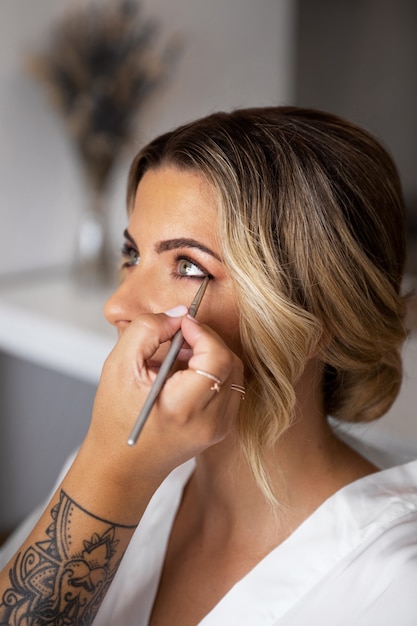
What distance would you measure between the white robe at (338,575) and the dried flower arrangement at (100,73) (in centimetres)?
131

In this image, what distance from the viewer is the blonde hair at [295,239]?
81 centimetres

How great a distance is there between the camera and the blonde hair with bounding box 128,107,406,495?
807mm

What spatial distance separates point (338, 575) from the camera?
0.80 metres

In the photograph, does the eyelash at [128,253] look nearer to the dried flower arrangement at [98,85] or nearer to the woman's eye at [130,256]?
the woman's eye at [130,256]

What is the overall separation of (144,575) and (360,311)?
44 cm

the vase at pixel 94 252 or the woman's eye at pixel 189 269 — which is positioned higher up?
the vase at pixel 94 252

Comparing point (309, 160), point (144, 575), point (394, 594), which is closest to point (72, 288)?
point (144, 575)

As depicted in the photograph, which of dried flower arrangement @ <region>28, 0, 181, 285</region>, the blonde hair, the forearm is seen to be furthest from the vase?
the forearm

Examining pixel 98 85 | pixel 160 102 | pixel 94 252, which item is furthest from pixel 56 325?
pixel 160 102

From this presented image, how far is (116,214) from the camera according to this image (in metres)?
2.19

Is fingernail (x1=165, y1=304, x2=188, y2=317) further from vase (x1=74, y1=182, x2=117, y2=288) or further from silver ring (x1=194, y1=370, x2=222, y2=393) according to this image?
vase (x1=74, y1=182, x2=117, y2=288)

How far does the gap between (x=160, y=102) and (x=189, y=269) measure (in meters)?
1.39

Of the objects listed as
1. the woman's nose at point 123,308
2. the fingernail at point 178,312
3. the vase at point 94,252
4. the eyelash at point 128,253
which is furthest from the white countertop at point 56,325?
the fingernail at point 178,312

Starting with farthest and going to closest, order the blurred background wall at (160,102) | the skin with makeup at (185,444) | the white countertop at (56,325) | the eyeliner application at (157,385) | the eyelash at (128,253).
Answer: the blurred background wall at (160,102), the white countertop at (56,325), the eyelash at (128,253), the skin with makeup at (185,444), the eyeliner application at (157,385)
